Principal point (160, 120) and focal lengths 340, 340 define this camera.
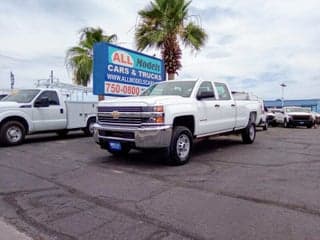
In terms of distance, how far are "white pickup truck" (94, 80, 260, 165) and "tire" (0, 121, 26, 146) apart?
13.7 ft

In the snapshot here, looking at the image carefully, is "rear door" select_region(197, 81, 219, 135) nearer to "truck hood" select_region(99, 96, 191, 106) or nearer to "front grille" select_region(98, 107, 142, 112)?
"truck hood" select_region(99, 96, 191, 106)

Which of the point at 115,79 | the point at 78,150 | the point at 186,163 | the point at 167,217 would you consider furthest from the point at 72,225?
the point at 115,79

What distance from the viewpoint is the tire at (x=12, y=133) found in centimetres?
1073

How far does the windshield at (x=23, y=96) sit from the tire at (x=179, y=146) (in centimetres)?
636

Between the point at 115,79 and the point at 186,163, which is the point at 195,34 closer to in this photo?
the point at 115,79

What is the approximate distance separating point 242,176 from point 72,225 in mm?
3727

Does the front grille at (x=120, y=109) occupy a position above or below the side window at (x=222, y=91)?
below

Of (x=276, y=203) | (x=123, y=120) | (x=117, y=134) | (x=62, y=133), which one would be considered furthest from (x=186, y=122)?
(x=62, y=133)

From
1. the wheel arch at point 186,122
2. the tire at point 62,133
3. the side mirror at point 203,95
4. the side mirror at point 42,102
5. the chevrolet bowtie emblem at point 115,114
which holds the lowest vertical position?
the tire at point 62,133

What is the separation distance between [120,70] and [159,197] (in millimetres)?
8760

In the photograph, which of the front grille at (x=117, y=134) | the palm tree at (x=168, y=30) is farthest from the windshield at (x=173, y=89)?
the palm tree at (x=168, y=30)

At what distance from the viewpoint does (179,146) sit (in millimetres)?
7738

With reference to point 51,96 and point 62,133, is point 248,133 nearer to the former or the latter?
point 51,96

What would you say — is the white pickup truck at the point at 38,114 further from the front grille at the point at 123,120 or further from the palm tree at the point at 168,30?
the palm tree at the point at 168,30
